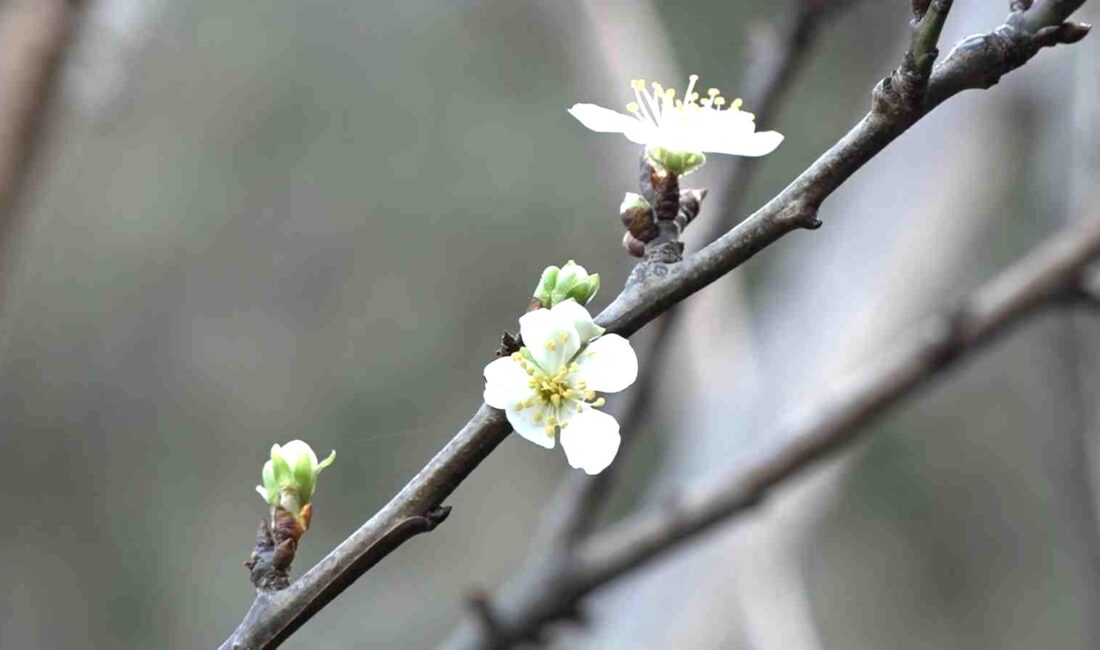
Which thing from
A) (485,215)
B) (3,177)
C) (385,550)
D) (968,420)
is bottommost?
(385,550)

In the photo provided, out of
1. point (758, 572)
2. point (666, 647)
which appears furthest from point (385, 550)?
point (758, 572)

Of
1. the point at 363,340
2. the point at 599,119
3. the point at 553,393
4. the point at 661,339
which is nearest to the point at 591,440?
the point at 553,393

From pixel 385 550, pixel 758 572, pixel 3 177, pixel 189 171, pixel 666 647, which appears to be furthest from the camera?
pixel 189 171

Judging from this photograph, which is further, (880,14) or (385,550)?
(880,14)

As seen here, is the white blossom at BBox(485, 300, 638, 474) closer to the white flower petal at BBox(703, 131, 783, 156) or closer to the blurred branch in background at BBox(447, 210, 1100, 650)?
the white flower petal at BBox(703, 131, 783, 156)

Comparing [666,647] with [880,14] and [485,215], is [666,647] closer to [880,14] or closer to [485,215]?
[485,215]

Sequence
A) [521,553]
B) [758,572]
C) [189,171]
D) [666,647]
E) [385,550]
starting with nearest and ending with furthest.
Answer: [385,550] → [666,647] → [758,572] → [521,553] → [189,171]

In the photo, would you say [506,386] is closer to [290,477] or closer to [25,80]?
[290,477]

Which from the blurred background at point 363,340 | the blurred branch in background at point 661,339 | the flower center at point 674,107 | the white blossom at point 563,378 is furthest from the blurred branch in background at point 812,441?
the blurred background at point 363,340

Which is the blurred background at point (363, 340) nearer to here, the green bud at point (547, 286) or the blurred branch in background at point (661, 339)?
the blurred branch in background at point (661, 339)
